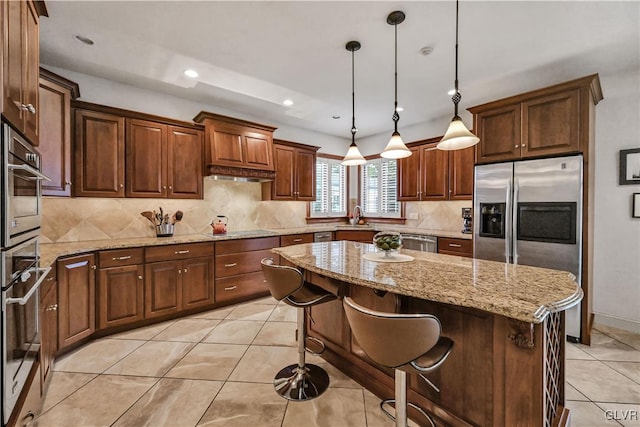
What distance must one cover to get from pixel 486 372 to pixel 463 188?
296 centimetres

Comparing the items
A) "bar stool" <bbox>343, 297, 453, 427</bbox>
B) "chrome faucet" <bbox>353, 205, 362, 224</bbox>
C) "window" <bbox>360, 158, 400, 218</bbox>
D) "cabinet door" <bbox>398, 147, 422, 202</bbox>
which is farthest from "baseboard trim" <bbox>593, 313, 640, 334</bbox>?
"chrome faucet" <bbox>353, 205, 362, 224</bbox>

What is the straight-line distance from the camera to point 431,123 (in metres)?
4.59

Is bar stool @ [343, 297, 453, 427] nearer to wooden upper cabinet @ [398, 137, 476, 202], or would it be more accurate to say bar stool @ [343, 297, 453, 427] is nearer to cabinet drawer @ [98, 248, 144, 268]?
cabinet drawer @ [98, 248, 144, 268]

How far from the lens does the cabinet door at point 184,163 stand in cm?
338

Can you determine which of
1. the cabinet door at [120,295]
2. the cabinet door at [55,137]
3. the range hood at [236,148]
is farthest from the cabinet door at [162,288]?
the range hood at [236,148]

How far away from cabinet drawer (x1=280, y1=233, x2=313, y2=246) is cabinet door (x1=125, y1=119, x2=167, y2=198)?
163 cm

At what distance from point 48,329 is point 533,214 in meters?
4.29

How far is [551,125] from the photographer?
277 cm

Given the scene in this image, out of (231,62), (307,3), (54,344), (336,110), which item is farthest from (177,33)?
(54,344)

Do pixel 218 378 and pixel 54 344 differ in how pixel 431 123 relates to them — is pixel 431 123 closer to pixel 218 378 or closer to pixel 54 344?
pixel 218 378

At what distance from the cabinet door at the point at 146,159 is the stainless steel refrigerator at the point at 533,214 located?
3.73m

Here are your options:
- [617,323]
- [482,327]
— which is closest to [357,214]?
[617,323]

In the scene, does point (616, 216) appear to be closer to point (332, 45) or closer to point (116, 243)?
point (332, 45)

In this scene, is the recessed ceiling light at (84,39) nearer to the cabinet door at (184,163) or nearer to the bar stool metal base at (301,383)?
the cabinet door at (184,163)
